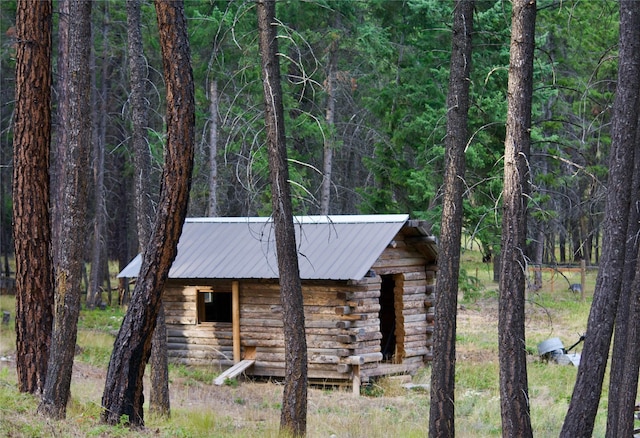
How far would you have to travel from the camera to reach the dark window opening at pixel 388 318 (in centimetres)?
2208

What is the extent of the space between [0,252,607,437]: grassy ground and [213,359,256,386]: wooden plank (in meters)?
0.19

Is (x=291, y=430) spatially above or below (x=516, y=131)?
below

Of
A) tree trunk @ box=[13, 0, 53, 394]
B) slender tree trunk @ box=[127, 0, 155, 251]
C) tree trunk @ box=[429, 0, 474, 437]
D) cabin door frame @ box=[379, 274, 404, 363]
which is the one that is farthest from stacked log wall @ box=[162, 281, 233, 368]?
tree trunk @ box=[13, 0, 53, 394]

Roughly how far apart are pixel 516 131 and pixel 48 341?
649 centimetres

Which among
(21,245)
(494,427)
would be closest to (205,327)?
(494,427)

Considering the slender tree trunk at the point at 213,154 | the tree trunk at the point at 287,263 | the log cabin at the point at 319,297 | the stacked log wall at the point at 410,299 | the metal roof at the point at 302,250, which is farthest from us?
the slender tree trunk at the point at 213,154

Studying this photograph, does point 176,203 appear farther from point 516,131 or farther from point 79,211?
point 516,131

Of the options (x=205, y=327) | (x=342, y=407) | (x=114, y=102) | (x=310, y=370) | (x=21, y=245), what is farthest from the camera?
(x=114, y=102)

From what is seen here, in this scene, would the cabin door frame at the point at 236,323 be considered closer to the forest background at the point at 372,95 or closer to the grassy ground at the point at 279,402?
the grassy ground at the point at 279,402

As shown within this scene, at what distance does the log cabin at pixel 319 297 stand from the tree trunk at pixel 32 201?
6.98 meters

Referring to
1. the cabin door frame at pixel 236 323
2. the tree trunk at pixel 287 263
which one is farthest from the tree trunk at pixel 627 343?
the cabin door frame at pixel 236 323

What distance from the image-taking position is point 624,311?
11445 mm

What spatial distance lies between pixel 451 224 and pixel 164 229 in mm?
4135

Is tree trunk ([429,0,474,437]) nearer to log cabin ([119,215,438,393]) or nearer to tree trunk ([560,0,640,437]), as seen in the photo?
tree trunk ([560,0,640,437])
